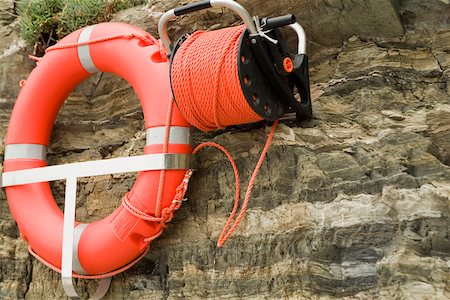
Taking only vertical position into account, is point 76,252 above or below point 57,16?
below

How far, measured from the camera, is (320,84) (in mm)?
2377

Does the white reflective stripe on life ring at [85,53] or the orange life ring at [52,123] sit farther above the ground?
the white reflective stripe on life ring at [85,53]

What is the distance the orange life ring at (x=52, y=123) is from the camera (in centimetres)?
236

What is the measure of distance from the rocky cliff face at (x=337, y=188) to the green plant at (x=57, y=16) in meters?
0.42

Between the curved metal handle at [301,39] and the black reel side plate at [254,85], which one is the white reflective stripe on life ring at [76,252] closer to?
the black reel side plate at [254,85]

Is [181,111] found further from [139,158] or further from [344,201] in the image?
[344,201]

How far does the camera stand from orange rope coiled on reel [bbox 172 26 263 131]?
2.09 m

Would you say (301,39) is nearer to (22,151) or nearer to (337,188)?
(337,188)

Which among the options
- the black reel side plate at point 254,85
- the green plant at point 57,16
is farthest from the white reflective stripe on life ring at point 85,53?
the black reel side plate at point 254,85

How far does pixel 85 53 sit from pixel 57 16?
53 centimetres

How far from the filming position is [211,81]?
2115 mm

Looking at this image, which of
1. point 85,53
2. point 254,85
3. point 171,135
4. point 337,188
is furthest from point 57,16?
point 337,188

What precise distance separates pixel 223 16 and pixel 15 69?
1.21m

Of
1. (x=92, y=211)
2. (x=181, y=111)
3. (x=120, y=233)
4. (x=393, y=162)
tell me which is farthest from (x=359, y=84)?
(x=92, y=211)
